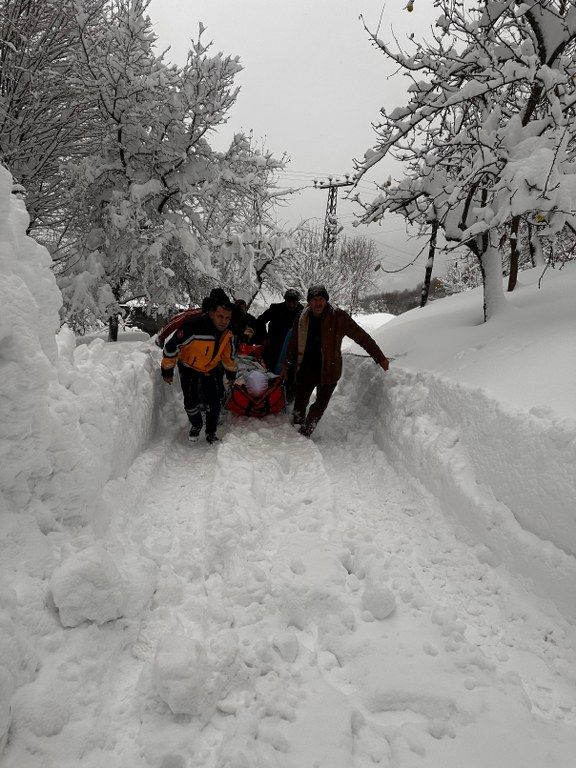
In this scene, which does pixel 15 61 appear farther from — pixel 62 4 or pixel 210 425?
pixel 210 425

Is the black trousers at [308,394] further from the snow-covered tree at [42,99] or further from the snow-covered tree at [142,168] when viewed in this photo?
the snow-covered tree at [42,99]

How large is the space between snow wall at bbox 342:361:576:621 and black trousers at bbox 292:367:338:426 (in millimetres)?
1139

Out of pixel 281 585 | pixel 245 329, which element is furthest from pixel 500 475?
pixel 245 329

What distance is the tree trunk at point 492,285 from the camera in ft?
16.3

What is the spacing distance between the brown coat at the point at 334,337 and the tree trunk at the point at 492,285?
4.69ft

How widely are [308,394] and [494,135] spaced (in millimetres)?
3389

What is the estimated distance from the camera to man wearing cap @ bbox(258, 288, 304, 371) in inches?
240

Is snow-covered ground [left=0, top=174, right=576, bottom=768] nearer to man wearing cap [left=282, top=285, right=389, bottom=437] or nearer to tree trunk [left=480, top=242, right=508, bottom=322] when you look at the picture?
tree trunk [left=480, top=242, right=508, bottom=322]

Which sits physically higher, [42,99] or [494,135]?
[42,99]

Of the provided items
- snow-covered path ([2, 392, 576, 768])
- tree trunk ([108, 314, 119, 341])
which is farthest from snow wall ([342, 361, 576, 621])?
tree trunk ([108, 314, 119, 341])

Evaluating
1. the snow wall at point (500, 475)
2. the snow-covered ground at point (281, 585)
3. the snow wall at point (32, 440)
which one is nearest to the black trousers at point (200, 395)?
the snow-covered ground at point (281, 585)

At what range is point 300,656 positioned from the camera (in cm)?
202

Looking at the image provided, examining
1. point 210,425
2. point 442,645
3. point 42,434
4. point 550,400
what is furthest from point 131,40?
point 442,645

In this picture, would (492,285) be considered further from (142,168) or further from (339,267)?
(339,267)
